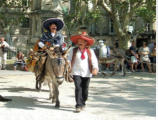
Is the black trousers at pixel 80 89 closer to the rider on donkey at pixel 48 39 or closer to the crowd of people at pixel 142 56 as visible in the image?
the rider on donkey at pixel 48 39

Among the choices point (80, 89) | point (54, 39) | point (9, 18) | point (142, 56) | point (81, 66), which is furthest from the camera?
point (9, 18)

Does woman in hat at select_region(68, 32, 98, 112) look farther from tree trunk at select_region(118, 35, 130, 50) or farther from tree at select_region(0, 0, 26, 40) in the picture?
tree at select_region(0, 0, 26, 40)

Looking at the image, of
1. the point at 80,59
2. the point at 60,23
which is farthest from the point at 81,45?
the point at 60,23

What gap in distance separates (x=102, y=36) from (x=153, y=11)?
22859mm

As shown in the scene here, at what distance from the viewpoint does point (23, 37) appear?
4547cm

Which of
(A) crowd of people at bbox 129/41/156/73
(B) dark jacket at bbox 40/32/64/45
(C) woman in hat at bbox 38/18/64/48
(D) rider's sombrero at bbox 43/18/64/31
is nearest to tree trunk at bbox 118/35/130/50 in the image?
(A) crowd of people at bbox 129/41/156/73

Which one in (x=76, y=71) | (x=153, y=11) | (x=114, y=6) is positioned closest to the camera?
(x=76, y=71)

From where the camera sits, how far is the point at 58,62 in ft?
26.4

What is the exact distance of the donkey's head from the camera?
7.98 m

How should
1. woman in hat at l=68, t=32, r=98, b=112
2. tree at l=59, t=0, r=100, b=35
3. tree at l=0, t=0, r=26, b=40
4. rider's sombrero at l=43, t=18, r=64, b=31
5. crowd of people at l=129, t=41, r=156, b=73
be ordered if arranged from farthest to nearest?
tree at l=0, t=0, r=26, b=40, tree at l=59, t=0, r=100, b=35, crowd of people at l=129, t=41, r=156, b=73, rider's sombrero at l=43, t=18, r=64, b=31, woman in hat at l=68, t=32, r=98, b=112

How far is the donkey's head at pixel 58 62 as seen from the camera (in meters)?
7.98

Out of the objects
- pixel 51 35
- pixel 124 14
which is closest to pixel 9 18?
pixel 124 14

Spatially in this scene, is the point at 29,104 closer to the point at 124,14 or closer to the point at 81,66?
the point at 81,66

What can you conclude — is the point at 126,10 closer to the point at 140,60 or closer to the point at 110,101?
the point at 140,60
